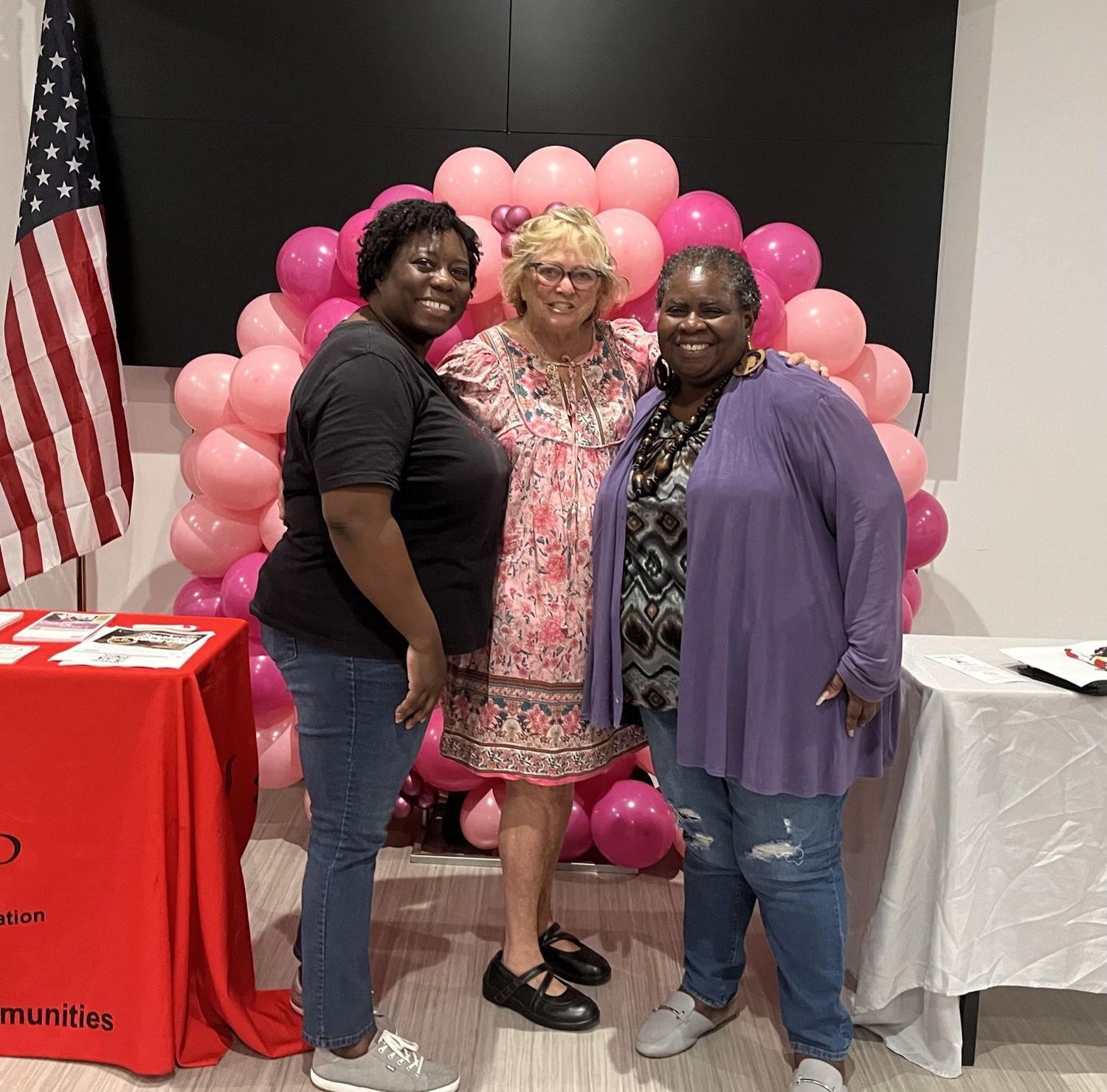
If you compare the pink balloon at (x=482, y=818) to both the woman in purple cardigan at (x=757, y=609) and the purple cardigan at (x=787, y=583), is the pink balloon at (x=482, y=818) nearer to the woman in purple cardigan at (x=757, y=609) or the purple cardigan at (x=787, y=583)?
the woman in purple cardigan at (x=757, y=609)

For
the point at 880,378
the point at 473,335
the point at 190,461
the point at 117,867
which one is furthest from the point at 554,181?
the point at 117,867

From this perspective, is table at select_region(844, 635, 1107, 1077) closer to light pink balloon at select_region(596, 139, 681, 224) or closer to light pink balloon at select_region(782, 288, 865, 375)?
light pink balloon at select_region(782, 288, 865, 375)

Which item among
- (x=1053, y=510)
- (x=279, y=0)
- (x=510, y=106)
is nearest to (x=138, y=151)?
(x=279, y=0)

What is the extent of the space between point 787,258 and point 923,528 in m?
0.87

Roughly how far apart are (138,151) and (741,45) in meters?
2.01

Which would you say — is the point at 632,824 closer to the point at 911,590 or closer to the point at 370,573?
the point at 911,590

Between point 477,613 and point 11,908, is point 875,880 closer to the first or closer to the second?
point 477,613

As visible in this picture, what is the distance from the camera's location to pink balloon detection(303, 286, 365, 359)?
8.70 feet

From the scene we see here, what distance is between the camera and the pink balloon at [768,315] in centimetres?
255

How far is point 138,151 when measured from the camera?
3.25 metres

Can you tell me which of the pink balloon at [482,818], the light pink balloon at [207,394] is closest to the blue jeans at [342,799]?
the pink balloon at [482,818]

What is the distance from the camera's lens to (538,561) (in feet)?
6.35

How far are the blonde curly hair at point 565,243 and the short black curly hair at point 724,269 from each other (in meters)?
0.26

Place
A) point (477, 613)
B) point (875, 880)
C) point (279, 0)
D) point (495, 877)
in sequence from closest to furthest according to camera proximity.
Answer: point (477, 613) → point (875, 880) → point (495, 877) → point (279, 0)
